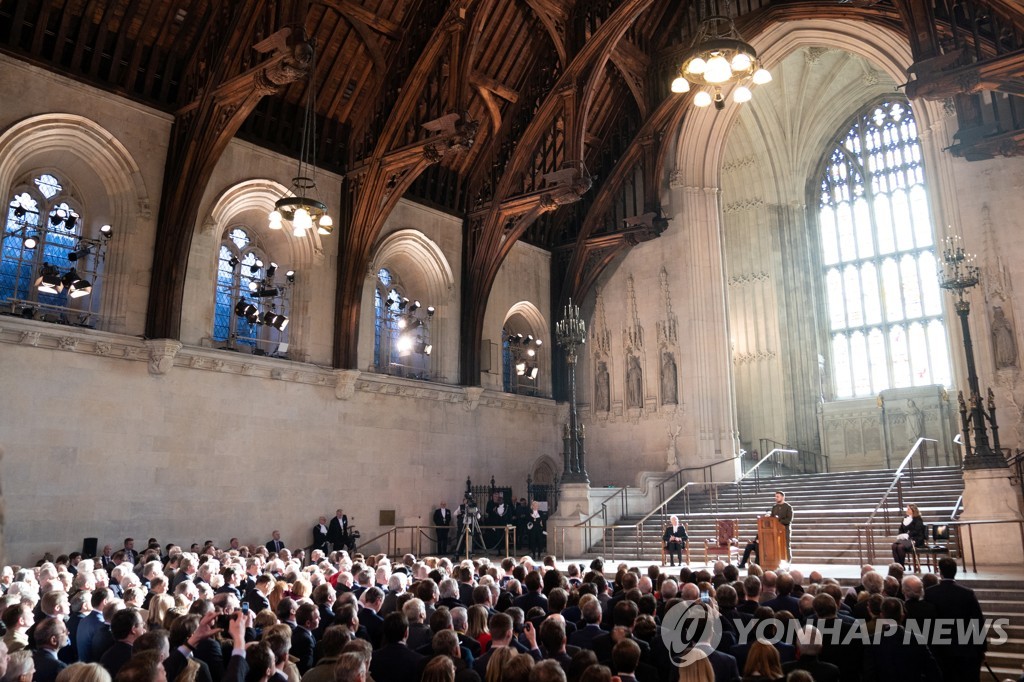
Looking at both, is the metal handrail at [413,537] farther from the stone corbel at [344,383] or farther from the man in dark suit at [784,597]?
the man in dark suit at [784,597]

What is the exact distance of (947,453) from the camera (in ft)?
Answer: 71.1

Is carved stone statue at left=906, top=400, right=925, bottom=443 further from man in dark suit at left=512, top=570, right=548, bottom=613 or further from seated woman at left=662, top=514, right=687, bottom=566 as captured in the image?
man in dark suit at left=512, top=570, right=548, bottom=613

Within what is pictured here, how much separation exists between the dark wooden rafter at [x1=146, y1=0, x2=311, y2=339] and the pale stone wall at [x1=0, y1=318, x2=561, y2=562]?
1097 mm

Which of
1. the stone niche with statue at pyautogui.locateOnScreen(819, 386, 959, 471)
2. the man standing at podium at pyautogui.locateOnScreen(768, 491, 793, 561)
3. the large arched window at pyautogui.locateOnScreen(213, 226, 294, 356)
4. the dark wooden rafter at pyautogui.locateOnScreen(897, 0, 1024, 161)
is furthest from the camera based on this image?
the stone niche with statue at pyautogui.locateOnScreen(819, 386, 959, 471)

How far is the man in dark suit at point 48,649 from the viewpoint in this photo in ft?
13.5

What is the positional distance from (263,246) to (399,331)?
3.94m

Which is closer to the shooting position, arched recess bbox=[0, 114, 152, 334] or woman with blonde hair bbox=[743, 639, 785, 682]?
woman with blonde hair bbox=[743, 639, 785, 682]

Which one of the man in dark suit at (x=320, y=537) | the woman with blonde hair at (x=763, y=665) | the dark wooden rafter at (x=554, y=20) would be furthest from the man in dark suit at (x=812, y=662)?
the dark wooden rafter at (x=554, y=20)

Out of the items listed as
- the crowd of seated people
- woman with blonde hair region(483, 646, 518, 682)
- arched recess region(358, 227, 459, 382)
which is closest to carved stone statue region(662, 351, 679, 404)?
arched recess region(358, 227, 459, 382)

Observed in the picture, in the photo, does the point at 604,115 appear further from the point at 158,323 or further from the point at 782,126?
the point at 158,323

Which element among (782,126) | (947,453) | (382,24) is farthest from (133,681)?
(782,126)

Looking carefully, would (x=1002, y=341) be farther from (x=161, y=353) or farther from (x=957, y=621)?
(x=161, y=353)

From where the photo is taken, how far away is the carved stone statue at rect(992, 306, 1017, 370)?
51.2 ft

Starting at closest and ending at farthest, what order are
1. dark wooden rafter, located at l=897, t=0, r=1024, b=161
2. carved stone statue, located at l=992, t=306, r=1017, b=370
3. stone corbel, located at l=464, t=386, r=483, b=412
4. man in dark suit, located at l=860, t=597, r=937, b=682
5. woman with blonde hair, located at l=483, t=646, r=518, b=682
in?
woman with blonde hair, located at l=483, t=646, r=518, b=682
man in dark suit, located at l=860, t=597, r=937, b=682
dark wooden rafter, located at l=897, t=0, r=1024, b=161
carved stone statue, located at l=992, t=306, r=1017, b=370
stone corbel, located at l=464, t=386, r=483, b=412
